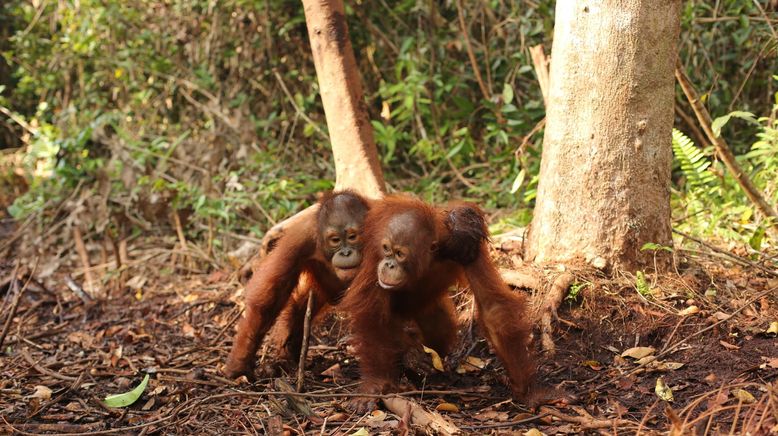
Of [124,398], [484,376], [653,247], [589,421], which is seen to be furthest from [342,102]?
[589,421]

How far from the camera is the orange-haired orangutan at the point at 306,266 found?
3684 mm

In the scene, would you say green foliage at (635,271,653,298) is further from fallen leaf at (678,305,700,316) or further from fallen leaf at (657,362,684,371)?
fallen leaf at (657,362,684,371)

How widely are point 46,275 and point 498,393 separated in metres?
4.43

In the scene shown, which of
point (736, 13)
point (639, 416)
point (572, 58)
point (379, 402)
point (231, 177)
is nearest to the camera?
point (639, 416)

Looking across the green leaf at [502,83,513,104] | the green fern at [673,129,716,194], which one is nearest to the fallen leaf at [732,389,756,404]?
the green fern at [673,129,716,194]

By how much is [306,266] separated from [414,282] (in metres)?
0.75

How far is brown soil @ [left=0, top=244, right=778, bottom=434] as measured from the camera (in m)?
3.04

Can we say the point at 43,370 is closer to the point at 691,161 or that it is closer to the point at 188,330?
the point at 188,330

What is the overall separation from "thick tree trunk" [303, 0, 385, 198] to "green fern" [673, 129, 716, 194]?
74.4 inches

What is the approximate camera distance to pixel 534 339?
12.4 feet

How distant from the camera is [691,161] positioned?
4.79 meters

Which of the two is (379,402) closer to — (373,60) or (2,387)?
(2,387)

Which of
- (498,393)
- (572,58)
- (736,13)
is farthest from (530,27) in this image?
(498,393)

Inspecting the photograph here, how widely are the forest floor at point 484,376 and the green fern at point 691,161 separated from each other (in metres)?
0.78
